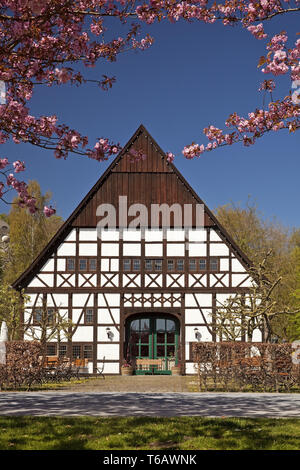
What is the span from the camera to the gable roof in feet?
92.3

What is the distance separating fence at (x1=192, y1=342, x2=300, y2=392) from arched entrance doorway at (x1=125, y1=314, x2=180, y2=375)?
11.5 metres

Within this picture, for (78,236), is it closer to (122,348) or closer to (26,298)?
(26,298)

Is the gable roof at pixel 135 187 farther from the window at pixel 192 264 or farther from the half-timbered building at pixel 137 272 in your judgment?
the window at pixel 192 264

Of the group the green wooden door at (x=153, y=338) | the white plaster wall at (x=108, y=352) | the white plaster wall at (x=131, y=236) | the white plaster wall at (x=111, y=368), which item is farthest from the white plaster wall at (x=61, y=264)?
the white plaster wall at (x=111, y=368)

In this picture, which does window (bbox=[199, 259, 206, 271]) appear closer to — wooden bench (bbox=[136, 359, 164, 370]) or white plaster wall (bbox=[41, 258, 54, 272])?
wooden bench (bbox=[136, 359, 164, 370])

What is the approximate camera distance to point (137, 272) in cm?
2823

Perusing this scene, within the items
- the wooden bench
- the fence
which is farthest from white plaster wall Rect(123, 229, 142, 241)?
the fence

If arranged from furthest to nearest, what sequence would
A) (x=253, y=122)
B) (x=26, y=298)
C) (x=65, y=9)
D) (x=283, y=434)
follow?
(x=26, y=298)
(x=253, y=122)
(x=283, y=434)
(x=65, y=9)

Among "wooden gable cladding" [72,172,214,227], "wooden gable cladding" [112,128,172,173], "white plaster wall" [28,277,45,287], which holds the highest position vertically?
"wooden gable cladding" [112,128,172,173]

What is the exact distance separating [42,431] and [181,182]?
2099 cm

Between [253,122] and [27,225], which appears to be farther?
[27,225]
